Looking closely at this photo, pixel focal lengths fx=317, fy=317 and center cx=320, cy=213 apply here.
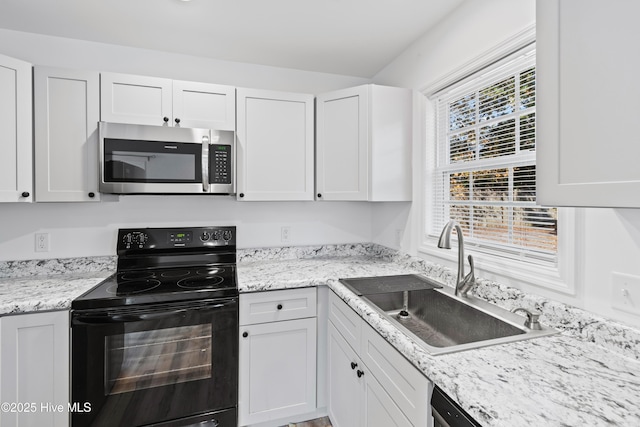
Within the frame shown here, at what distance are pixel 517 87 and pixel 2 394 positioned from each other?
2.67 metres

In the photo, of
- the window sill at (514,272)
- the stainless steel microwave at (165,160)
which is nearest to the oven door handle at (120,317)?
the stainless steel microwave at (165,160)

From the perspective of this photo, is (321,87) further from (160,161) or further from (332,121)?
(160,161)

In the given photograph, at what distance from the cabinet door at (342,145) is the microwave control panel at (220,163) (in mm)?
644

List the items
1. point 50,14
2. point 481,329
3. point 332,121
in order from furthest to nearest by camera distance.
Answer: point 332,121 → point 50,14 → point 481,329

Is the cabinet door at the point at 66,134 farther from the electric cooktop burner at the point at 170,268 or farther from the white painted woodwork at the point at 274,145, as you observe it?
the white painted woodwork at the point at 274,145

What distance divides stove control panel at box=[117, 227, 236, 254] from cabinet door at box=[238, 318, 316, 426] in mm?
784

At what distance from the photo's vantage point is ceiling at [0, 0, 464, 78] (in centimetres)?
170

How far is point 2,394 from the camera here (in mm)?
1407

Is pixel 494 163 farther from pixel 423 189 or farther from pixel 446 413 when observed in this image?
pixel 446 413

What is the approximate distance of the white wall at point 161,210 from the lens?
6.59 ft

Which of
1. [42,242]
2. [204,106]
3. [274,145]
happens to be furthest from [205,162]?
[42,242]

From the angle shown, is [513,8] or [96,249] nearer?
[513,8]

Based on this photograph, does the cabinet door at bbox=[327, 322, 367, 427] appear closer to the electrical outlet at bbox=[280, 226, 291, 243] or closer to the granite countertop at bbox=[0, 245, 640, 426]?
the granite countertop at bbox=[0, 245, 640, 426]

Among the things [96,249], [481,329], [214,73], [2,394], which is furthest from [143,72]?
[481,329]
